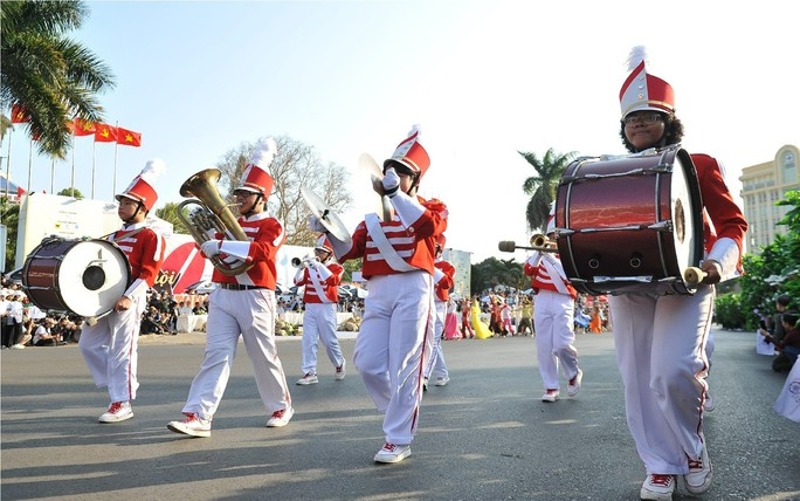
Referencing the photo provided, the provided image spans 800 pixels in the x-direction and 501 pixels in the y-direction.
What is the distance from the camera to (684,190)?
371 centimetres

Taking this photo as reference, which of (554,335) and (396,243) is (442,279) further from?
(396,243)

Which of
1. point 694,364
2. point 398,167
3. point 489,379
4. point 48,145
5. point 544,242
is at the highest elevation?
point 48,145

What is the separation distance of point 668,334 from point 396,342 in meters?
2.00

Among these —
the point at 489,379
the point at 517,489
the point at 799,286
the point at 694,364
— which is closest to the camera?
the point at 694,364

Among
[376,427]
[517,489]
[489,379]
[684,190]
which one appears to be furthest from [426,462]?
[489,379]

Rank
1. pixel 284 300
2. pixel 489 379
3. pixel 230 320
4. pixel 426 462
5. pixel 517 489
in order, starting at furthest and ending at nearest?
pixel 284 300, pixel 489 379, pixel 230 320, pixel 426 462, pixel 517 489

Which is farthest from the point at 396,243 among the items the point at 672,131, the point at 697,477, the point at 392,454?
the point at 697,477

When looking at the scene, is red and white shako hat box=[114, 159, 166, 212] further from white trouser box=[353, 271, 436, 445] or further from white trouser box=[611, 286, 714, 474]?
white trouser box=[611, 286, 714, 474]

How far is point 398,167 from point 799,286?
5066 millimetres

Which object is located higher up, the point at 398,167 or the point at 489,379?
the point at 398,167

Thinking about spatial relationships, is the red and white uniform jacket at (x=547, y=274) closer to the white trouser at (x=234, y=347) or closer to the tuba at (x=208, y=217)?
the white trouser at (x=234, y=347)

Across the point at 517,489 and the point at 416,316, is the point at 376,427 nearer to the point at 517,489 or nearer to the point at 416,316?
the point at 416,316

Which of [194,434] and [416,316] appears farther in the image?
[194,434]

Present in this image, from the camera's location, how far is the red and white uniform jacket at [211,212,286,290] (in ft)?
18.7
